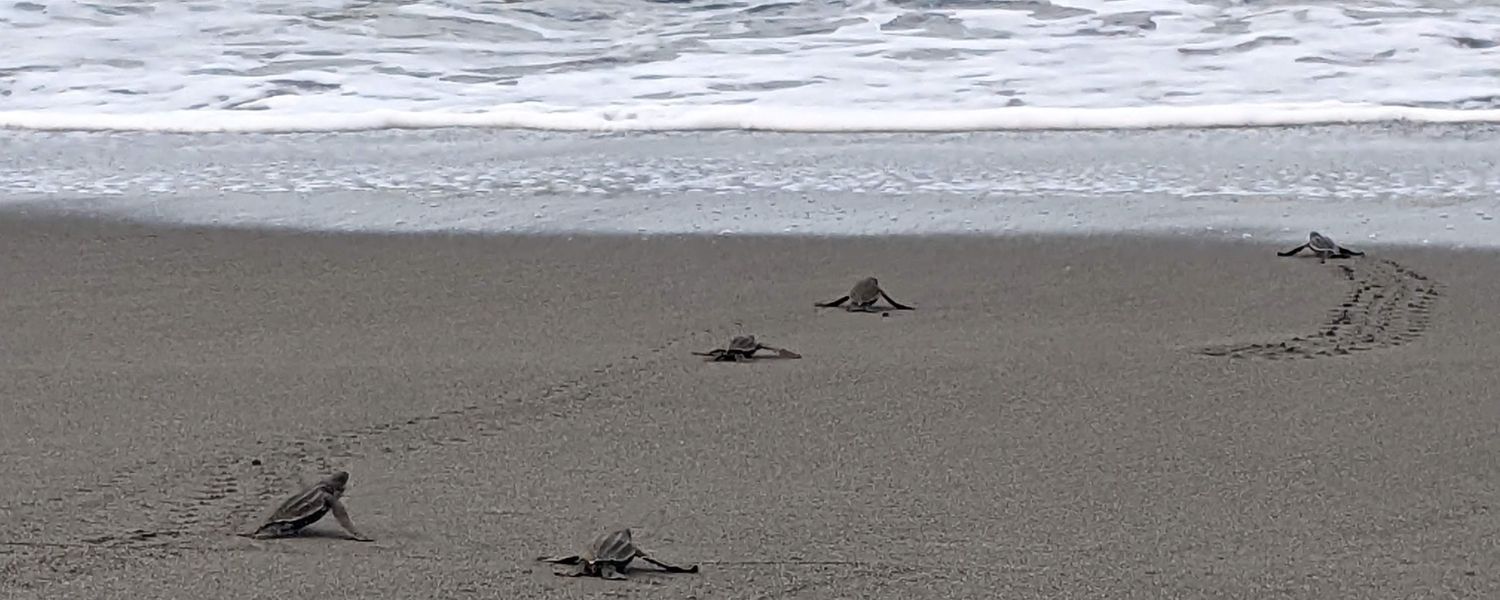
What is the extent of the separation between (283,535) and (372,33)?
661 cm

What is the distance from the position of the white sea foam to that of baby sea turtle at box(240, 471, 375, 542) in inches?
171

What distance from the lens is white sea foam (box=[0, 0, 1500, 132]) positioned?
697cm

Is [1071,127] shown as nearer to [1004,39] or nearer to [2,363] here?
[1004,39]

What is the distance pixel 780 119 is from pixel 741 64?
1310 mm

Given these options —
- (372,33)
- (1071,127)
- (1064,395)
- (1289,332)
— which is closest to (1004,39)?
(1071,127)

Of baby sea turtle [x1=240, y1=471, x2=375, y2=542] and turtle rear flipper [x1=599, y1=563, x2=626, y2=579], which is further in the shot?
baby sea turtle [x1=240, y1=471, x2=375, y2=542]

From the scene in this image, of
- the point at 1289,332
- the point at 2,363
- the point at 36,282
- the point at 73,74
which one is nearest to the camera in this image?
the point at 2,363

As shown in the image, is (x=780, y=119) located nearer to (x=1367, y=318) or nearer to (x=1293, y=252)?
(x=1293, y=252)

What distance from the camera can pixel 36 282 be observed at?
4.50 m

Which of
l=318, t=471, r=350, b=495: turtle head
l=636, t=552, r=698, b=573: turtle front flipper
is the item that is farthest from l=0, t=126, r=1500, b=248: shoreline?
l=636, t=552, r=698, b=573: turtle front flipper

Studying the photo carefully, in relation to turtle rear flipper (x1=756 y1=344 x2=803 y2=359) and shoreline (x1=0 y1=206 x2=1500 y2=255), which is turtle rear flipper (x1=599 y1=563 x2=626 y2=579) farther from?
shoreline (x1=0 y1=206 x2=1500 y2=255)

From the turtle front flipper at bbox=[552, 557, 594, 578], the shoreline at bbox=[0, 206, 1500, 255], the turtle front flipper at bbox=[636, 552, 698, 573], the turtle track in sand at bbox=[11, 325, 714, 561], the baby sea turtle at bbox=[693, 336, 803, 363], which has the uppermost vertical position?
the turtle front flipper at bbox=[552, 557, 594, 578]

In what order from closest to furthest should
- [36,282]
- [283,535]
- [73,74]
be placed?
1. [283,535]
2. [36,282]
3. [73,74]

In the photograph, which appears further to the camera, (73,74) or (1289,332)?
(73,74)
